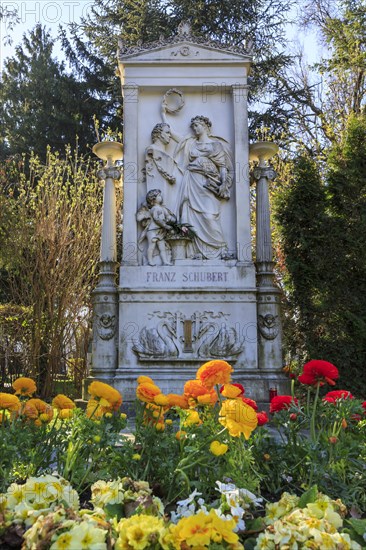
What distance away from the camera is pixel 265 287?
8.12m

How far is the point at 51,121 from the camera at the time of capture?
1920cm

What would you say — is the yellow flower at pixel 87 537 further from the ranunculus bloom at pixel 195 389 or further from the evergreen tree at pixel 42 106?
the evergreen tree at pixel 42 106

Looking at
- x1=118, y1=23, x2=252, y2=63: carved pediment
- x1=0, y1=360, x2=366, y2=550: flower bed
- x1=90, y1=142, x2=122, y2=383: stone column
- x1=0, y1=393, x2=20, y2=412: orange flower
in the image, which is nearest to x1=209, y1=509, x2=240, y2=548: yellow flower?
x1=0, y1=360, x2=366, y2=550: flower bed

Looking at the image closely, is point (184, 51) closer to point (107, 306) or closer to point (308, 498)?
point (107, 306)

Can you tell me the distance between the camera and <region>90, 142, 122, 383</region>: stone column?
788cm

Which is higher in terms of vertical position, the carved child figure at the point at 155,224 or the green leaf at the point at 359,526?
the carved child figure at the point at 155,224

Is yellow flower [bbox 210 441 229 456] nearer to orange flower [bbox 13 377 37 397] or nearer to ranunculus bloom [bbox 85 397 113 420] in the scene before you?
ranunculus bloom [bbox 85 397 113 420]

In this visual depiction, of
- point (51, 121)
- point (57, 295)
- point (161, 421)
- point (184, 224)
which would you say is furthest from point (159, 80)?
point (51, 121)

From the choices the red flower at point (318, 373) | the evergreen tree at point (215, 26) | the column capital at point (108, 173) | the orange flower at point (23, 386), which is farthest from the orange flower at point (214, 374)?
the evergreen tree at point (215, 26)

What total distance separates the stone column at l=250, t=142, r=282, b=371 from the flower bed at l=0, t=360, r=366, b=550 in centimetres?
426

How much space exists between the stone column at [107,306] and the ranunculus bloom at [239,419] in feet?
17.1

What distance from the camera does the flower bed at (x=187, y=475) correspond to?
2.05 metres

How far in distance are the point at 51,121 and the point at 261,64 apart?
7.31m

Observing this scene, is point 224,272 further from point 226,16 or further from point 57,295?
point 226,16
